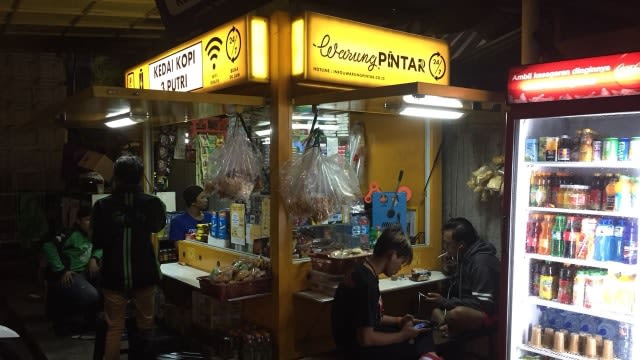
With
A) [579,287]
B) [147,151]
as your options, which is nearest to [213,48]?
[147,151]

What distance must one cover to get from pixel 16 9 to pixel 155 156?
8.72 ft

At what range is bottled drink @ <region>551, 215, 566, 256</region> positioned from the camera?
4.07m

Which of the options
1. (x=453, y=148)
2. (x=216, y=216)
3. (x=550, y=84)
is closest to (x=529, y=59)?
(x=550, y=84)

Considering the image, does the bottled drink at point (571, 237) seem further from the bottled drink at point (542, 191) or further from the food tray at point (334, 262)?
the food tray at point (334, 262)

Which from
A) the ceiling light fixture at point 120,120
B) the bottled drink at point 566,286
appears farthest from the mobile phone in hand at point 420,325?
the ceiling light fixture at point 120,120

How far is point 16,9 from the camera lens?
7.54 meters

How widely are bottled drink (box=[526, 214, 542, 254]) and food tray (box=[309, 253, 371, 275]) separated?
1.36 m

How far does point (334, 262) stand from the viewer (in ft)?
15.9

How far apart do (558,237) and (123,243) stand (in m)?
3.47

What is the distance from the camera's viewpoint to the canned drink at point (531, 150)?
165 inches

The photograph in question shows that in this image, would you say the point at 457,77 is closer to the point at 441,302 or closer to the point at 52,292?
the point at 441,302

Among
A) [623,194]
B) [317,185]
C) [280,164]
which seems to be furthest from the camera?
[280,164]

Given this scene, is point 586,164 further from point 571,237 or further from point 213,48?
point 213,48

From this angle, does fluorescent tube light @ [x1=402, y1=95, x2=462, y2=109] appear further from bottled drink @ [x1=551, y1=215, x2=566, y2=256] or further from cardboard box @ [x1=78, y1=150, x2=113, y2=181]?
cardboard box @ [x1=78, y1=150, x2=113, y2=181]
